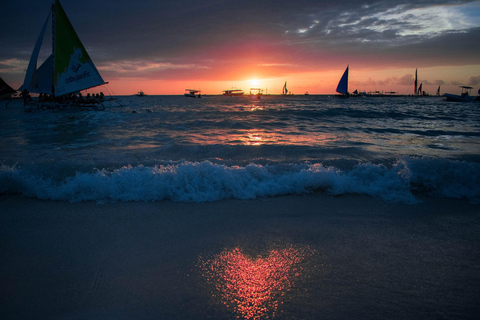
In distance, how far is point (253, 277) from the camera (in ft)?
7.81

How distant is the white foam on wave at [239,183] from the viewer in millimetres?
4305

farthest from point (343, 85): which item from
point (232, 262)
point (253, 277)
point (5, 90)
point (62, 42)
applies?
point (5, 90)

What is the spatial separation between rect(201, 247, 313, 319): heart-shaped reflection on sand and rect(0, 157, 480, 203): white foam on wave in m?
1.65

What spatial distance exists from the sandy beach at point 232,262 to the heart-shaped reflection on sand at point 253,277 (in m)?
0.02

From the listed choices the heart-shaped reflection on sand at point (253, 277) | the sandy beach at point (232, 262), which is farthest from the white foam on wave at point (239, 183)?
the heart-shaped reflection on sand at point (253, 277)

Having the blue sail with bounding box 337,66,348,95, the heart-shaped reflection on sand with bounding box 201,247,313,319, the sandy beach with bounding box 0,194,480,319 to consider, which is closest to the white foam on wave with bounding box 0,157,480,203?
the sandy beach with bounding box 0,194,480,319

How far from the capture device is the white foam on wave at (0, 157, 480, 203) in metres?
4.30

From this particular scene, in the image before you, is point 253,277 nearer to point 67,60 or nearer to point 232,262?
point 232,262

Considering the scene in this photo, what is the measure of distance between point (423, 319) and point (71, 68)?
2698cm

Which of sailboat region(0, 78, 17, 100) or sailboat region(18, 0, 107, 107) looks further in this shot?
sailboat region(0, 78, 17, 100)

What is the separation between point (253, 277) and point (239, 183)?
90.8 inches

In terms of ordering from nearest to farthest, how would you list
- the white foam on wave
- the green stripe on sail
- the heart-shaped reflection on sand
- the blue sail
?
the heart-shaped reflection on sand
the white foam on wave
the green stripe on sail
the blue sail

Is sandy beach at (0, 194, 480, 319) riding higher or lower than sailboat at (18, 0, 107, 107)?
lower

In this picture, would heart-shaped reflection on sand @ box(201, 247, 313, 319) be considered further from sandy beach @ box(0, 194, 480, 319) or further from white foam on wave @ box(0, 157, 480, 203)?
white foam on wave @ box(0, 157, 480, 203)
